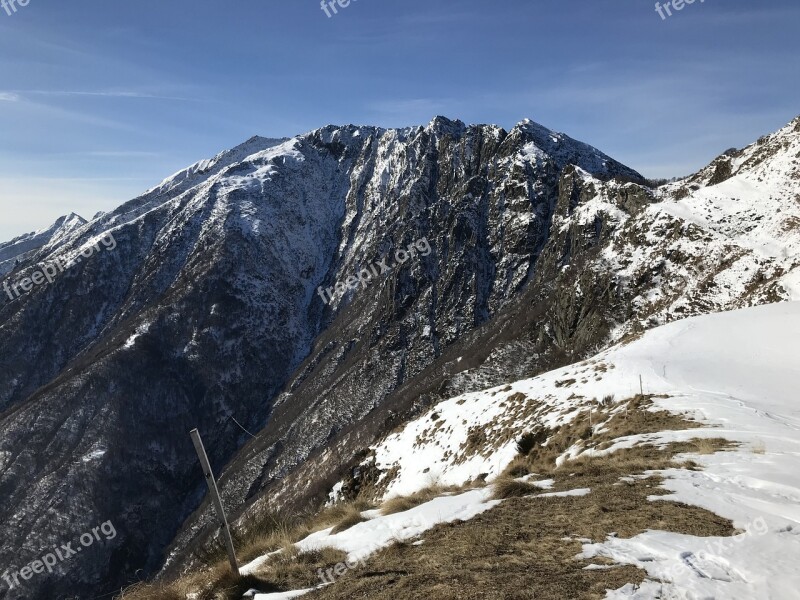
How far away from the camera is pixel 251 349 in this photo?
6821 inches

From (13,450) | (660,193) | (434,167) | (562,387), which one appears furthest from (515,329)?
(13,450)

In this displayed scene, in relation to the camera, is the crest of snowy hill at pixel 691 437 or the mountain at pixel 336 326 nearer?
the crest of snowy hill at pixel 691 437

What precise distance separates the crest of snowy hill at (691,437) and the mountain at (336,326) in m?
9.95

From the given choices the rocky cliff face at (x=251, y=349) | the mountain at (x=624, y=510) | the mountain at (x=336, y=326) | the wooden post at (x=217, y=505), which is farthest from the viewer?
the rocky cliff face at (x=251, y=349)

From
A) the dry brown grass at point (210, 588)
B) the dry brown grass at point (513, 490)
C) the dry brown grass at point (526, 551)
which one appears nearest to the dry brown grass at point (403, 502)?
the dry brown grass at point (513, 490)

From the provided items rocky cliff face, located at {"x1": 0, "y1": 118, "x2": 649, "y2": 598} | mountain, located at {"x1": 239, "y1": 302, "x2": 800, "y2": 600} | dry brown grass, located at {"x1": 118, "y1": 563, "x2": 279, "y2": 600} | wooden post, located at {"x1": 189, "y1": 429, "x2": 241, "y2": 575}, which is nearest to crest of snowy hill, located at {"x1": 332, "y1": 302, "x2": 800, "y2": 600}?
mountain, located at {"x1": 239, "y1": 302, "x2": 800, "y2": 600}

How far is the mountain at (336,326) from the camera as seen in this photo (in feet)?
186

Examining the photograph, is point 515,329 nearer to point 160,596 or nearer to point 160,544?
point 160,596

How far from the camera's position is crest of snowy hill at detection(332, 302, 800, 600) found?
18.0ft

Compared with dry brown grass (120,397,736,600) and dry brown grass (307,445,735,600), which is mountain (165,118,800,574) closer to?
dry brown grass (120,397,736,600)

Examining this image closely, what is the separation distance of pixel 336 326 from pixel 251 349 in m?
31.4

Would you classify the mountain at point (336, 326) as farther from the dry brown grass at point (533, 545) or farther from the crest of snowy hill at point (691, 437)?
the dry brown grass at point (533, 545)

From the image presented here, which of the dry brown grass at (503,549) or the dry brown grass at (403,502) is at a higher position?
the dry brown grass at (503,549)

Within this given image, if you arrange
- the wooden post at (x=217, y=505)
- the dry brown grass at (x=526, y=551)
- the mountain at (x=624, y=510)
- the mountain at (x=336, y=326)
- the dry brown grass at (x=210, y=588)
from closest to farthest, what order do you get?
the dry brown grass at (x=526, y=551) → the mountain at (x=624, y=510) → the dry brown grass at (x=210, y=588) → the wooden post at (x=217, y=505) → the mountain at (x=336, y=326)
